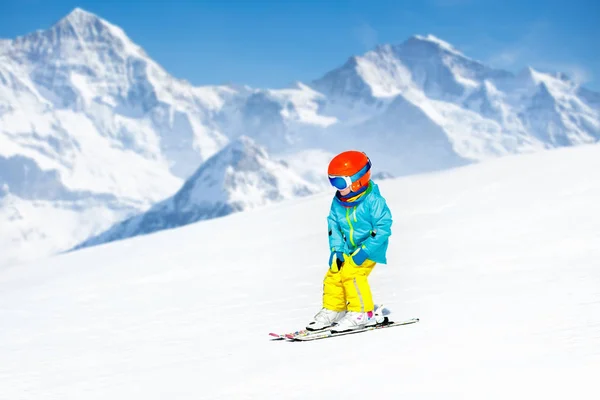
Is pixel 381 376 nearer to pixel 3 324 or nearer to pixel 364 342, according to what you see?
pixel 364 342

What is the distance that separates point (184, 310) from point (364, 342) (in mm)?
3461

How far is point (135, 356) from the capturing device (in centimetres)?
572

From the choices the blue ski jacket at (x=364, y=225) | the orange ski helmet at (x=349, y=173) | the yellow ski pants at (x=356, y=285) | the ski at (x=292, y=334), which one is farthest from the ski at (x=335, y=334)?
the orange ski helmet at (x=349, y=173)

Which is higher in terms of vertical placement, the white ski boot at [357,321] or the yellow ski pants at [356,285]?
the yellow ski pants at [356,285]

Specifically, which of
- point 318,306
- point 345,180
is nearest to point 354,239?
point 345,180

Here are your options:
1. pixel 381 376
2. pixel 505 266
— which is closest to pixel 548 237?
pixel 505 266

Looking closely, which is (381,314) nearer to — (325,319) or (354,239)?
(325,319)

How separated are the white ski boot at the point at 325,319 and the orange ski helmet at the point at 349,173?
3.85 feet

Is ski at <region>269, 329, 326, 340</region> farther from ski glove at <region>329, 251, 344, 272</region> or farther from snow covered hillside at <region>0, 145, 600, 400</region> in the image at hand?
ski glove at <region>329, 251, 344, 272</region>

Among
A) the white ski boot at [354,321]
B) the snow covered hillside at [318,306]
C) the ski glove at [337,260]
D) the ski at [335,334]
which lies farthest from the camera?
the ski glove at [337,260]

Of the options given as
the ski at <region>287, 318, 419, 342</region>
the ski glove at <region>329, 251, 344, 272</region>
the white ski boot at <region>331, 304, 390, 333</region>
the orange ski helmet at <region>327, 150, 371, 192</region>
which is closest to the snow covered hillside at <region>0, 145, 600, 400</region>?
the ski at <region>287, 318, 419, 342</region>

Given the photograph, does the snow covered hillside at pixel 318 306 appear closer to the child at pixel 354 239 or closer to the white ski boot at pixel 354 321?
the white ski boot at pixel 354 321

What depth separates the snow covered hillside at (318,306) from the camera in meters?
4.18

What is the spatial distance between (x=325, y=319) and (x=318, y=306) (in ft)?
4.42
